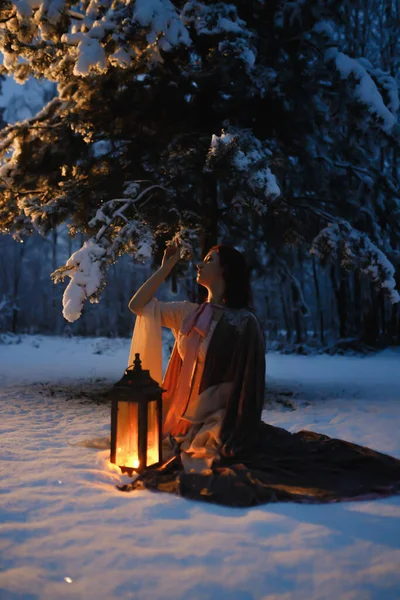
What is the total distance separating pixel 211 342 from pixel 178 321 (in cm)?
44

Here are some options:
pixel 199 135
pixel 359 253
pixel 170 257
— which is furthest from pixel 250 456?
pixel 199 135

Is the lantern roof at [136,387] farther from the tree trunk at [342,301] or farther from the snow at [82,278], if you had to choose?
the tree trunk at [342,301]

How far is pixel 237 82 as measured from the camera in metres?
7.64

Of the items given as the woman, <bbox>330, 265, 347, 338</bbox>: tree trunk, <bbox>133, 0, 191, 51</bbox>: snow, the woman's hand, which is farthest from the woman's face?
<bbox>330, 265, 347, 338</bbox>: tree trunk

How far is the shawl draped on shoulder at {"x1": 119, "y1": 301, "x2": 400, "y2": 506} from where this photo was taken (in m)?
3.67

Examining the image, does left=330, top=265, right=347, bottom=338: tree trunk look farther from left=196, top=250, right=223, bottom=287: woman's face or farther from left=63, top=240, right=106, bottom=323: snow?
left=196, top=250, right=223, bottom=287: woman's face

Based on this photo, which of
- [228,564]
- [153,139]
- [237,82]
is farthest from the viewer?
[153,139]

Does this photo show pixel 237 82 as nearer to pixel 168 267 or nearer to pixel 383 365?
pixel 168 267

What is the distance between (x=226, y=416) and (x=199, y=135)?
5.14m

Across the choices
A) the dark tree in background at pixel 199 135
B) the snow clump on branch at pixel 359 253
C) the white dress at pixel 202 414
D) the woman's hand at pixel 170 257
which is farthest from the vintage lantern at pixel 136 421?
the snow clump on branch at pixel 359 253

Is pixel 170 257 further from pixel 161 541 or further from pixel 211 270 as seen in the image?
pixel 161 541

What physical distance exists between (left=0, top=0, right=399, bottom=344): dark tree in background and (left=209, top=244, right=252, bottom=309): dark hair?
2.05m

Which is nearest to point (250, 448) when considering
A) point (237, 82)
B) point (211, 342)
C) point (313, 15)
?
point (211, 342)

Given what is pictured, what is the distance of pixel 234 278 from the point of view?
15.8 ft
